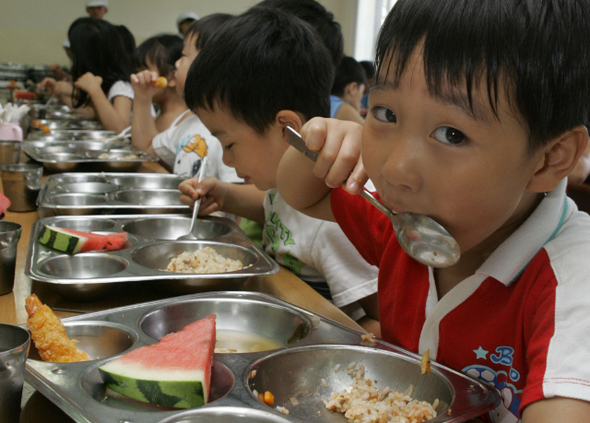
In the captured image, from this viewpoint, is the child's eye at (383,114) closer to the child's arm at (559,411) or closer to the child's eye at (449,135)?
the child's eye at (449,135)

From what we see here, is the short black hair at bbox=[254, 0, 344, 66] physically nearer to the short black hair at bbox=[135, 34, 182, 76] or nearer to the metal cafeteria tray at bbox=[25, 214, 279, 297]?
the metal cafeteria tray at bbox=[25, 214, 279, 297]

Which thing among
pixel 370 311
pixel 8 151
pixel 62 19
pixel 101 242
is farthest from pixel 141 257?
pixel 62 19

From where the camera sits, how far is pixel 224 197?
1.93 meters

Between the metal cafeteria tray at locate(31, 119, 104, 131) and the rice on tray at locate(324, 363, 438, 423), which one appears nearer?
the rice on tray at locate(324, 363, 438, 423)

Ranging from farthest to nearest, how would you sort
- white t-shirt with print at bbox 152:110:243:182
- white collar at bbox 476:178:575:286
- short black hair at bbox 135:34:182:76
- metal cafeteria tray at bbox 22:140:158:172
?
short black hair at bbox 135:34:182:76 → metal cafeteria tray at bbox 22:140:158:172 → white t-shirt with print at bbox 152:110:243:182 → white collar at bbox 476:178:575:286

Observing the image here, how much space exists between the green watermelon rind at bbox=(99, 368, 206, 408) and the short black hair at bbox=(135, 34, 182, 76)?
3200 millimetres

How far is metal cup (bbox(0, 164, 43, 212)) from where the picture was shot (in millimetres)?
1881

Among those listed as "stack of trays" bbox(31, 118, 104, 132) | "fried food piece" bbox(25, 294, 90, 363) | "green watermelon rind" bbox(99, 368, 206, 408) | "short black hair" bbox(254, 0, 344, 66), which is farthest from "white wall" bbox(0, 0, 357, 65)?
"green watermelon rind" bbox(99, 368, 206, 408)

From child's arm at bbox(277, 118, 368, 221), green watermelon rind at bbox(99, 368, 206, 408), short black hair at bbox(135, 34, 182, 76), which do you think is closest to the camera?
green watermelon rind at bbox(99, 368, 206, 408)

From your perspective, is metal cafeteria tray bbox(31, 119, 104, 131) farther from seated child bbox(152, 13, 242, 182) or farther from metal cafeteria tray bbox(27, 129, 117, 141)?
seated child bbox(152, 13, 242, 182)

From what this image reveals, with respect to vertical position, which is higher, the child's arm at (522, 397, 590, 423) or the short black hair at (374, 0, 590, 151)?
the short black hair at (374, 0, 590, 151)

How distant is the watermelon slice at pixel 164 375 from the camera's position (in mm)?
750

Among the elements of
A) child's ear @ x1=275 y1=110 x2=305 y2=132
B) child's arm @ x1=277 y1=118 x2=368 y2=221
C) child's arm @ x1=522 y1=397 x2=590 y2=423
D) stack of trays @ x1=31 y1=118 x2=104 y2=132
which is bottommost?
stack of trays @ x1=31 y1=118 x2=104 y2=132

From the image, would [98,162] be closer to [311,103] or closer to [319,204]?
[311,103]
